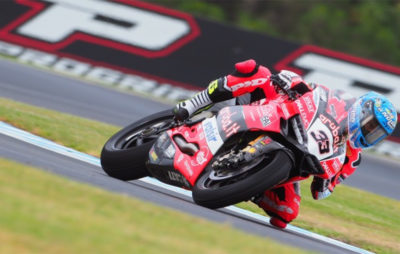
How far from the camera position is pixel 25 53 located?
17438 mm

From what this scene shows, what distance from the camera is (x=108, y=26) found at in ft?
57.4

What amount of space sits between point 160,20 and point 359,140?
10826mm

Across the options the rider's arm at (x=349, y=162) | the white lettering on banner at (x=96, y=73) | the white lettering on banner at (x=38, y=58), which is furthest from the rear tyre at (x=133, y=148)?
the white lettering on banner at (x=38, y=58)

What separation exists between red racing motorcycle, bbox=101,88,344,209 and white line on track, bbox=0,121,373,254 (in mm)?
753

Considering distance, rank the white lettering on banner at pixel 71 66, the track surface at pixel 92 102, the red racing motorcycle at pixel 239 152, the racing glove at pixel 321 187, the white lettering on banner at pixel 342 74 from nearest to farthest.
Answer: the red racing motorcycle at pixel 239 152, the racing glove at pixel 321 187, the track surface at pixel 92 102, the white lettering on banner at pixel 342 74, the white lettering on banner at pixel 71 66

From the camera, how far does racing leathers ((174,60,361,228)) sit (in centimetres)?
729

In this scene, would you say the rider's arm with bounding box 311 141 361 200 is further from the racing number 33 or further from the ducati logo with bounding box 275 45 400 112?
the ducati logo with bounding box 275 45 400 112

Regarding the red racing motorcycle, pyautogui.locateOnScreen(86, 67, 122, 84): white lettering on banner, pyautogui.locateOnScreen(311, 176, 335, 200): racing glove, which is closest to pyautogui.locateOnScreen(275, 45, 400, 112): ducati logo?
pyautogui.locateOnScreen(86, 67, 122, 84): white lettering on banner

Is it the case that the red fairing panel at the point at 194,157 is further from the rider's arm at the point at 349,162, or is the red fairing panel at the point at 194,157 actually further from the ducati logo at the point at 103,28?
the ducati logo at the point at 103,28

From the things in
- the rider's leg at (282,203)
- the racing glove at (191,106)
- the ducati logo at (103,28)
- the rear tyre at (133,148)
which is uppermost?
the racing glove at (191,106)

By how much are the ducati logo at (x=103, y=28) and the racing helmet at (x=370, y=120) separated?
10406mm

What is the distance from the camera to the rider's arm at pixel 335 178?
7.60 metres

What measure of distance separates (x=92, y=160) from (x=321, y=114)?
2830 mm

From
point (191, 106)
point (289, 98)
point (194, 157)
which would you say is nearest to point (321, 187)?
point (289, 98)
